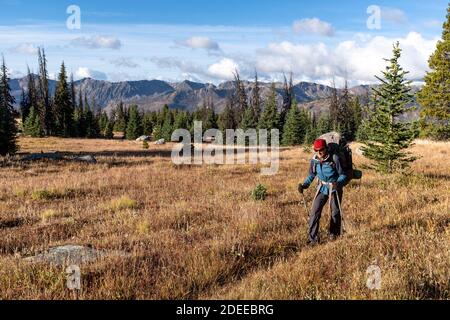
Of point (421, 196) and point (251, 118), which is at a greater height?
point (251, 118)

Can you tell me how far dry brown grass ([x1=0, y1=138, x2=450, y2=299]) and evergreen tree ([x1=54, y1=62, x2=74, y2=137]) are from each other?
58.0 metres

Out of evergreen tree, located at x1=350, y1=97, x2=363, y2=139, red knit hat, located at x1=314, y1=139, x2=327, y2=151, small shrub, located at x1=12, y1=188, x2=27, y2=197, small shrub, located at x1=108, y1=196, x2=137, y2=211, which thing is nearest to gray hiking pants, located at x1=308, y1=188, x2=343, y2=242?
red knit hat, located at x1=314, y1=139, x2=327, y2=151

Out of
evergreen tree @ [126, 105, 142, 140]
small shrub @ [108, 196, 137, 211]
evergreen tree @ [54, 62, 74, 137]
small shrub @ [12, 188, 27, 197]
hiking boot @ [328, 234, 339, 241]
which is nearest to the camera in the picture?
hiking boot @ [328, 234, 339, 241]

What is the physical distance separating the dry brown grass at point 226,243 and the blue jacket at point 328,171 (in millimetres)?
1028

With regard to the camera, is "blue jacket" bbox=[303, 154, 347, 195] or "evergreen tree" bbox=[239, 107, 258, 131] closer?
"blue jacket" bbox=[303, 154, 347, 195]

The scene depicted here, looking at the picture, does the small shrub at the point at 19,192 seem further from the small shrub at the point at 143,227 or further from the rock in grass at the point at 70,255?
the rock in grass at the point at 70,255

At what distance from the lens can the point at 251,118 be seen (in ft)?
223

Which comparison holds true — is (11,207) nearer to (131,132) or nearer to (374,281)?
(374,281)

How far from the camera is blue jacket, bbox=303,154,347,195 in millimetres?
6863

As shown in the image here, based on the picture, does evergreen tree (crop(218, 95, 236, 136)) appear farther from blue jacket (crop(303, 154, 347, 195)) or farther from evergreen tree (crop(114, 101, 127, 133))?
blue jacket (crop(303, 154, 347, 195))

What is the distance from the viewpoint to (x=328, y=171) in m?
7.05

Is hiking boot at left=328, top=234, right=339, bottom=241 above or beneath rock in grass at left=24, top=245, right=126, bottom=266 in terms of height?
beneath
